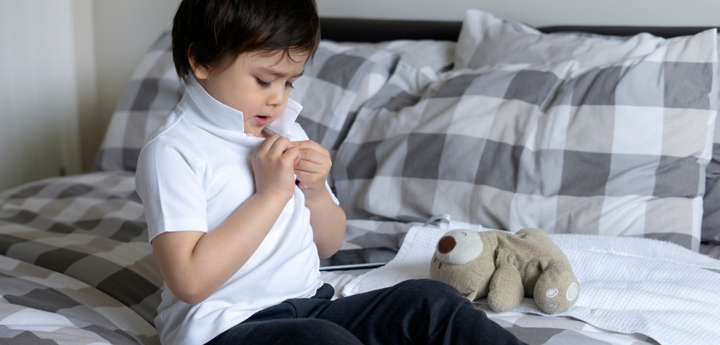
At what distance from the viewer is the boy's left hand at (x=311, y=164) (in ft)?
2.74

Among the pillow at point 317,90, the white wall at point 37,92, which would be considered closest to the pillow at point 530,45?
the pillow at point 317,90

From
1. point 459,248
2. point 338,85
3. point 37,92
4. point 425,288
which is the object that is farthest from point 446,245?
point 37,92

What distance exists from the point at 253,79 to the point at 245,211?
6.9 inches

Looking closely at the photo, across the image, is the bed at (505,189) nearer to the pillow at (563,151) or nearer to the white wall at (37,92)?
the pillow at (563,151)

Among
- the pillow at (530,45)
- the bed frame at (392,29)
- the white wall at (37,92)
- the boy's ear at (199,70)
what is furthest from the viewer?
the white wall at (37,92)

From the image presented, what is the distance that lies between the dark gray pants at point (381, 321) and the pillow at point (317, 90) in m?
0.77

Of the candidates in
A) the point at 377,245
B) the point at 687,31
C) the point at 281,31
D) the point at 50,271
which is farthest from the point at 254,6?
the point at 687,31

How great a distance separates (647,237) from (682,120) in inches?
10.2

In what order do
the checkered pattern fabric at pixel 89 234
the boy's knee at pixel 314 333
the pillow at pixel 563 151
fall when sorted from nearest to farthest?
1. the boy's knee at pixel 314 333
2. the checkered pattern fabric at pixel 89 234
3. the pillow at pixel 563 151

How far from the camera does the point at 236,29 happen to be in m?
0.72

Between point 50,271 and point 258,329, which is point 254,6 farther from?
point 50,271

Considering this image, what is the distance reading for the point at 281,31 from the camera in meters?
0.74

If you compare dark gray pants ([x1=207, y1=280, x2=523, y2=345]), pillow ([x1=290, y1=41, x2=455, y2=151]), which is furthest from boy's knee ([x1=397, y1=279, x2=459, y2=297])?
pillow ([x1=290, y1=41, x2=455, y2=151])

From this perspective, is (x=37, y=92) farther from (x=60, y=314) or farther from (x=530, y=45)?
(x=530, y=45)
